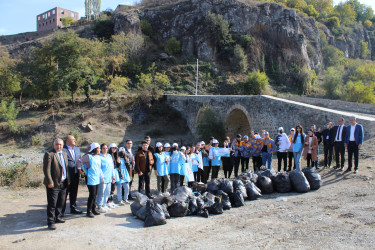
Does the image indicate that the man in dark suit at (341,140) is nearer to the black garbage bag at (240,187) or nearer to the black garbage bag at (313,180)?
the black garbage bag at (313,180)

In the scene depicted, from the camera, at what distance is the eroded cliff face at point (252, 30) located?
122ft

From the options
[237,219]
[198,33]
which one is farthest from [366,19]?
[237,219]

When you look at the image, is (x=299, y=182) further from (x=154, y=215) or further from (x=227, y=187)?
(x=154, y=215)

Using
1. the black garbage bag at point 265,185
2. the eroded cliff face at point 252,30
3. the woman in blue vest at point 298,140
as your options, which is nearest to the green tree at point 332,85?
the eroded cliff face at point 252,30

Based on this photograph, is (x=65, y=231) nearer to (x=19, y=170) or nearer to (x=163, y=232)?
(x=163, y=232)

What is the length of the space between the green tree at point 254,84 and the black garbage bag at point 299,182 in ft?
86.1

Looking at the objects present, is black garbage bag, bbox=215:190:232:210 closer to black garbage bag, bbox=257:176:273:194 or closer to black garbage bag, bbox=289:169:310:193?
black garbage bag, bbox=257:176:273:194

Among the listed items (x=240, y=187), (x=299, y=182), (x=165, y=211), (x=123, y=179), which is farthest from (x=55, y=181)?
(x=299, y=182)

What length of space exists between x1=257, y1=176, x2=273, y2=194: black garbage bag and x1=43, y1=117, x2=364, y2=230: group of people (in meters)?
1.71

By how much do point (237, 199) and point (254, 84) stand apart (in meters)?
27.6

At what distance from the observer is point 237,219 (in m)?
5.31

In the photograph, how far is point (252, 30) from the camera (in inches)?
1483

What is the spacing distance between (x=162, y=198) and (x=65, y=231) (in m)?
1.72

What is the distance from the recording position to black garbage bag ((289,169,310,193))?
263 inches
